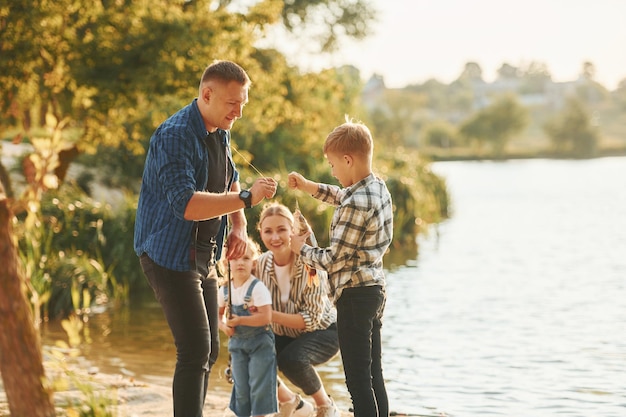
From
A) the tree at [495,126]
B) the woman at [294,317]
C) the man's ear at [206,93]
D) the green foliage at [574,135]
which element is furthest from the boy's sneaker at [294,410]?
the tree at [495,126]

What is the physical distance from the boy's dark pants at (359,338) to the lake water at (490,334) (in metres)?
2.12

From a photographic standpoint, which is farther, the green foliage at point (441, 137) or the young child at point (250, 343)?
the green foliage at point (441, 137)

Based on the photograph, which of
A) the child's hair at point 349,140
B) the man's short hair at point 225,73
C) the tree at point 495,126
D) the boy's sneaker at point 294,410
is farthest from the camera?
the tree at point 495,126

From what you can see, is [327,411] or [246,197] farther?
[327,411]

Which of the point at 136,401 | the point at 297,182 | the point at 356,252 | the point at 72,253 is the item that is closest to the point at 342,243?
the point at 356,252

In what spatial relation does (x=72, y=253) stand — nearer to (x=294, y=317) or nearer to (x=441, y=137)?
(x=294, y=317)

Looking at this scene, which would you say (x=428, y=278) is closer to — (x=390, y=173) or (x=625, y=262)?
(x=625, y=262)

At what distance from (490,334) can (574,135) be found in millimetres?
105467

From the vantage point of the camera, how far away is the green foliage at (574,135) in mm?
110500

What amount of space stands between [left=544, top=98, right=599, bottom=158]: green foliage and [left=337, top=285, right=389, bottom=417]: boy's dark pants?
108 metres

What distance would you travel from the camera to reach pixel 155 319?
10.7 m

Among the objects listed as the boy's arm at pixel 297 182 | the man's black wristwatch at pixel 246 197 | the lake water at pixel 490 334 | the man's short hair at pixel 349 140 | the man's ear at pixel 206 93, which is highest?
the man's ear at pixel 206 93

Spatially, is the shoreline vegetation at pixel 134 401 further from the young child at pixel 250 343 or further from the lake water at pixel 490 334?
the lake water at pixel 490 334

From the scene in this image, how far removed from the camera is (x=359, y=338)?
183 inches
